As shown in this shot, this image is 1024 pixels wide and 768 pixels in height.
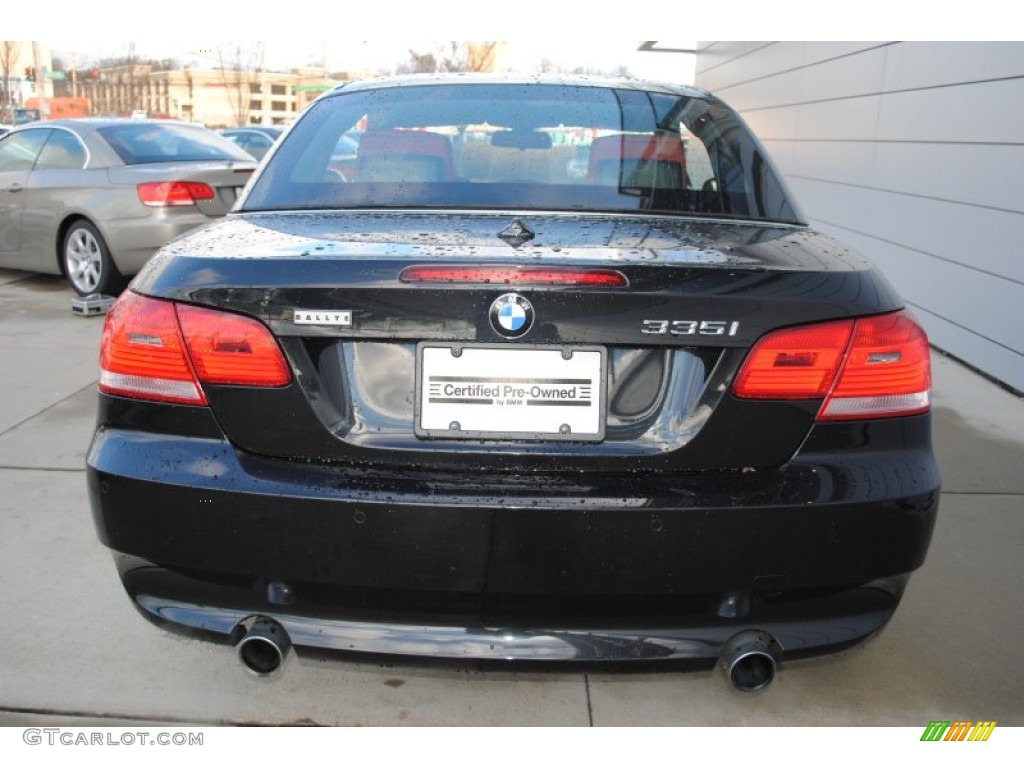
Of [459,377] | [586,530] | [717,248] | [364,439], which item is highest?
[717,248]

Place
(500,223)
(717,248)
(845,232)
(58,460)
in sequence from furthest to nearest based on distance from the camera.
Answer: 1. (845,232)
2. (58,460)
3. (500,223)
4. (717,248)

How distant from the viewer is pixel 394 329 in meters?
1.85

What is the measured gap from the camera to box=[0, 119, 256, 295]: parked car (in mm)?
7723

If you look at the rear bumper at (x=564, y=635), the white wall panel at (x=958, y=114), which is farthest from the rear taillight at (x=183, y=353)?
the white wall panel at (x=958, y=114)

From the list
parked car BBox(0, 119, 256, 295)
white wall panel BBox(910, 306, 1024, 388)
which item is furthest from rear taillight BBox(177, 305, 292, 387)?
parked car BBox(0, 119, 256, 295)

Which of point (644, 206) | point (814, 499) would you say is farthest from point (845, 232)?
point (814, 499)

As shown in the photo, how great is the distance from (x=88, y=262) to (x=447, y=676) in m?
7.10

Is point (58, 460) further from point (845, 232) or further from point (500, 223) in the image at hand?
point (845, 232)

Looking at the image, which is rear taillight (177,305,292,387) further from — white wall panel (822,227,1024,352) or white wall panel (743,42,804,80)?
white wall panel (743,42,804,80)

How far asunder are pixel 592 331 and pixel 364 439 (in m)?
0.52

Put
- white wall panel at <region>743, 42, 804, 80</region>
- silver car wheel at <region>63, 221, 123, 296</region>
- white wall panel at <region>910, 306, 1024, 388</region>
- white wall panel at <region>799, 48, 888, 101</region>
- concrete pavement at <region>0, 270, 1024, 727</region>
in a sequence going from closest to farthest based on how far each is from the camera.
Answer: concrete pavement at <region>0, 270, 1024, 727</region> → white wall panel at <region>910, 306, 1024, 388</region> → silver car wheel at <region>63, 221, 123, 296</region> → white wall panel at <region>799, 48, 888, 101</region> → white wall panel at <region>743, 42, 804, 80</region>

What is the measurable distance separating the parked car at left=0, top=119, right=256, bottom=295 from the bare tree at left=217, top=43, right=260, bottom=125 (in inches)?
1719

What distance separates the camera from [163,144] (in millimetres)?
8453

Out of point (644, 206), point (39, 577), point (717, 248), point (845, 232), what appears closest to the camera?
point (717, 248)
